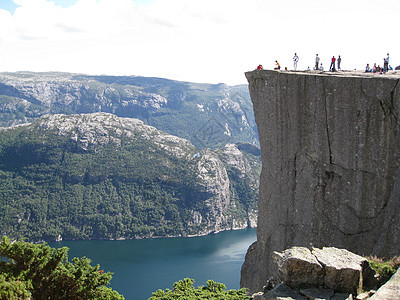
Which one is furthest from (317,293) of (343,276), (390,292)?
(390,292)

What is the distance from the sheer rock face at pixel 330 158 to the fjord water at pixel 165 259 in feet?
190

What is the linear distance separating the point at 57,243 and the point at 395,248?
143104 millimetres

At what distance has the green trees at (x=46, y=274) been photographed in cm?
1548

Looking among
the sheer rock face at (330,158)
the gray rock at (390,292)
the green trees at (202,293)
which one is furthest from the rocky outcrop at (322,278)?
the sheer rock face at (330,158)

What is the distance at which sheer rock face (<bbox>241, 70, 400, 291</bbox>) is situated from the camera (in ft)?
54.1

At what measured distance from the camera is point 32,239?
146m

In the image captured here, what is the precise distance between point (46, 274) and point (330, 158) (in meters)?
12.7

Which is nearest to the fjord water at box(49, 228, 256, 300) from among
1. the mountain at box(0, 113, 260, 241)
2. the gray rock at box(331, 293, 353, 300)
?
the mountain at box(0, 113, 260, 241)

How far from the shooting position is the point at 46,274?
635 inches

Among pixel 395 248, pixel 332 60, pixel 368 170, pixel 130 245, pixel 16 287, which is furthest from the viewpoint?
pixel 130 245

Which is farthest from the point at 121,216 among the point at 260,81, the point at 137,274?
the point at 260,81

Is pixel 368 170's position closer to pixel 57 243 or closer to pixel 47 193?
pixel 57 243

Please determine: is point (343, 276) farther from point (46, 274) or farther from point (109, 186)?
point (109, 186)

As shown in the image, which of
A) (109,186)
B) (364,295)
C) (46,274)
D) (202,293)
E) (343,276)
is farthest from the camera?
(109,186)
